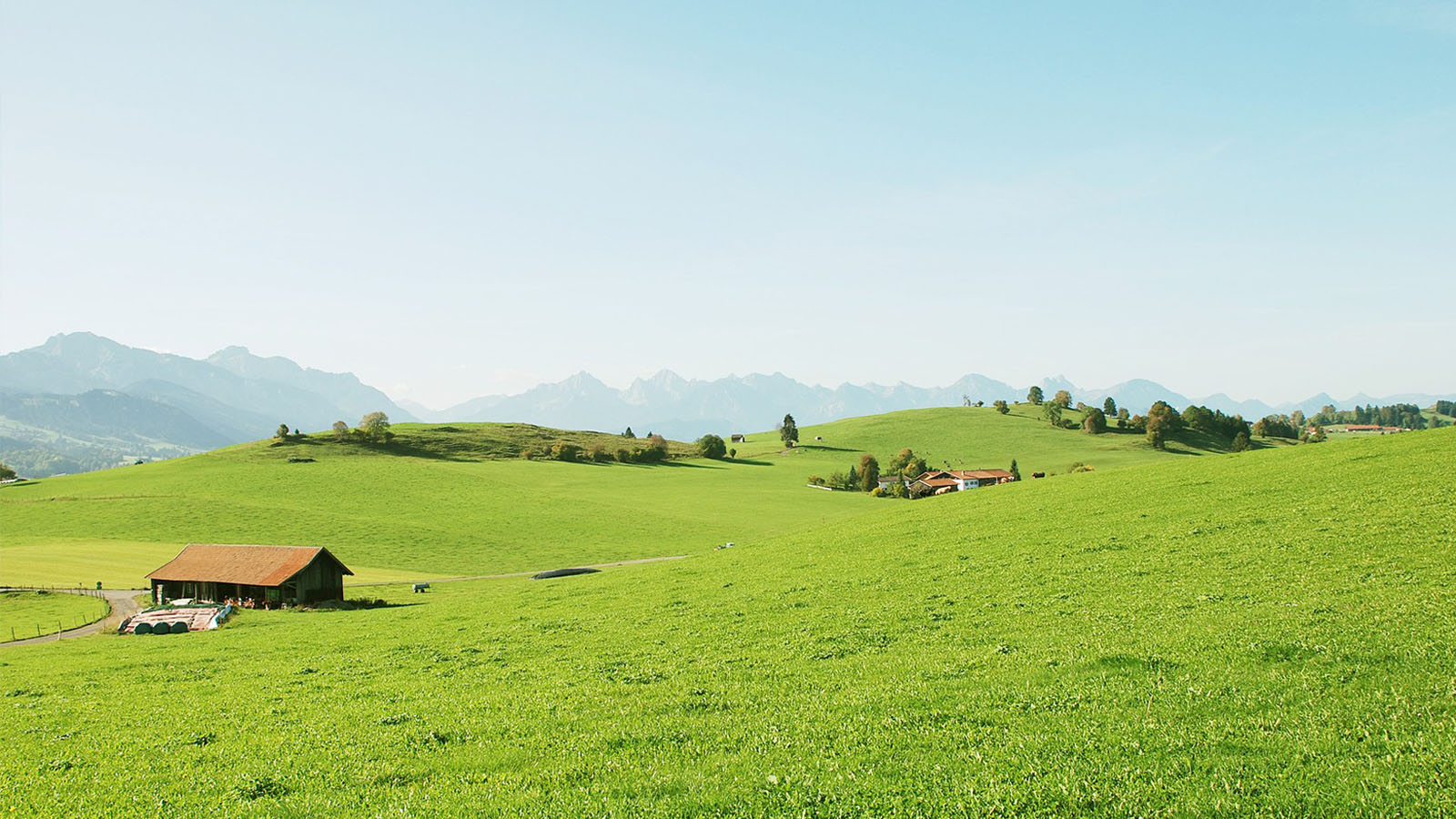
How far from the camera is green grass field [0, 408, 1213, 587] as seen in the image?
79750 millimetres

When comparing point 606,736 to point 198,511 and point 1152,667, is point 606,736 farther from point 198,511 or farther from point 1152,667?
point 198,511

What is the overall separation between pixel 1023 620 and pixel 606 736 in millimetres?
13961

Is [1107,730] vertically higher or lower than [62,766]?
higher

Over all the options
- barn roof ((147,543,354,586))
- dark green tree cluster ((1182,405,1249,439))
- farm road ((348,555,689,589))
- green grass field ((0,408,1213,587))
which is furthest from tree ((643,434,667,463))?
dark green tree cluster ((1182,405,1249,439))

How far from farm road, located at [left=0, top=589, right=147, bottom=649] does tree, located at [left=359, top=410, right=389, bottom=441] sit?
360ft

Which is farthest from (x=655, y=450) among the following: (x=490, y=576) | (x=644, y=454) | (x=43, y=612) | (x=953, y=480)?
(x=43, y=612)

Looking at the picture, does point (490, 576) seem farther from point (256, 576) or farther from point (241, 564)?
point (241, 564)

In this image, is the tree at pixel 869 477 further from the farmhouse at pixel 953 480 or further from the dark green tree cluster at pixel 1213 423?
the dark green tree cluster at pixel 1213 423

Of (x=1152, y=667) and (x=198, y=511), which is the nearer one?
(x=1152, y=667)

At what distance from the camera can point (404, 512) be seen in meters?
106

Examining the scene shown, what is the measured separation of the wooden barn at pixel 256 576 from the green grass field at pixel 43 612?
534 cm

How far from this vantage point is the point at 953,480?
468 ft

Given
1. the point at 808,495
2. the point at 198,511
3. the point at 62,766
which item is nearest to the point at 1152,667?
the point at 62,766

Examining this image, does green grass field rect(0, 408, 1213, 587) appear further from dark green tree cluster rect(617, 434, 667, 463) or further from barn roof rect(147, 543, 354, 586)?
barn roof rect(147, 543, 354, 586)
